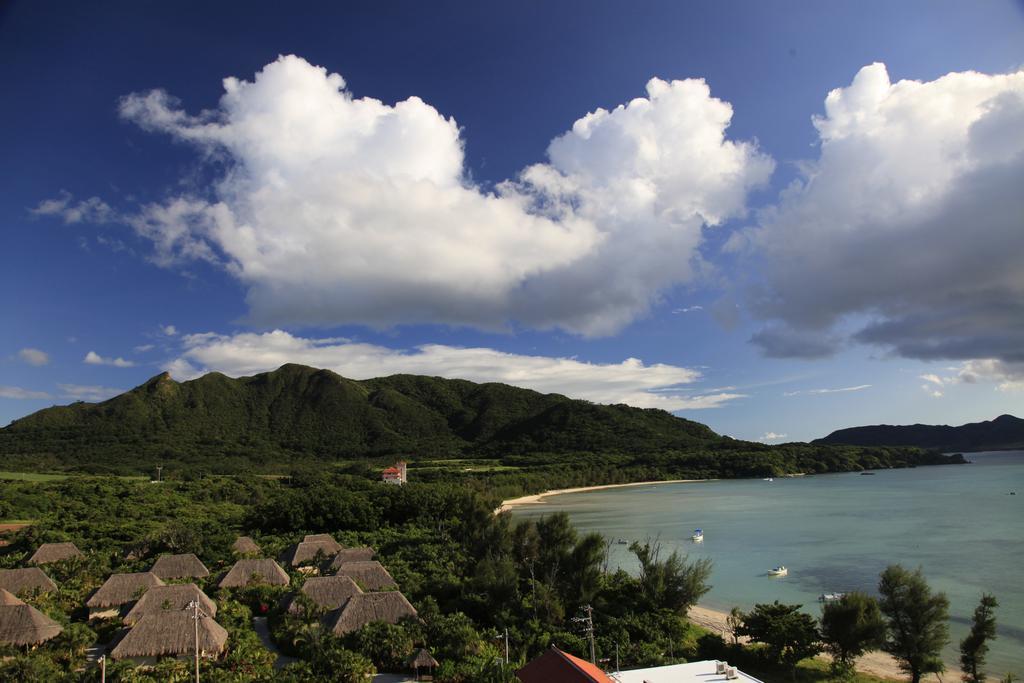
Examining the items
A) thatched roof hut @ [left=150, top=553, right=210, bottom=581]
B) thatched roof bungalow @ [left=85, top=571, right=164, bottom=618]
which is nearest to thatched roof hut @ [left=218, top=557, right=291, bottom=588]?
thatched roof bungalow @ [left=85, top=571, right=164, bottom=618]

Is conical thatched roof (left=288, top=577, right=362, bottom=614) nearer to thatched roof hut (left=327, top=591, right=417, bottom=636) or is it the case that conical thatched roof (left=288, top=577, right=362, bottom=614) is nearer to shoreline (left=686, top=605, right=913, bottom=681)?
thatched roof hut (left=327, top=591, right=417, bottom=636)

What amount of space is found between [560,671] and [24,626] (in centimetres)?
1669

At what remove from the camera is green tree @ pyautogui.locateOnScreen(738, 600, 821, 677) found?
59.7 feet

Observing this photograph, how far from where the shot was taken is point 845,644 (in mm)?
17938

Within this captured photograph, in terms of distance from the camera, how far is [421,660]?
54.0ft

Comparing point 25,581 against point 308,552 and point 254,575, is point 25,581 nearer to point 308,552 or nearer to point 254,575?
point 254,575

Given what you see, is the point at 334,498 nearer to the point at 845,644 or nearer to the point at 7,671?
the point at 7,671

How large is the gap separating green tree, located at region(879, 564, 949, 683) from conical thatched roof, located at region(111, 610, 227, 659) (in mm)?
20033

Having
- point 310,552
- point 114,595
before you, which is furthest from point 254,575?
point 310,552

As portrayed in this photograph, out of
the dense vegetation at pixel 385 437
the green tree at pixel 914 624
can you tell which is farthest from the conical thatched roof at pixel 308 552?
the dense vegetation at pixel 385 437

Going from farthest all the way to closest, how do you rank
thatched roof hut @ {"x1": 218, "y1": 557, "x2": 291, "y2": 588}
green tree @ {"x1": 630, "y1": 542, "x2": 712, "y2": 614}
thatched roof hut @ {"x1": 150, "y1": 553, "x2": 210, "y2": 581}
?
thatched roof hut @ {"x1": 150, "y1": 553, "x2": 210, "y2": 581} → thatched roof hut @ {"x1": 218, "y1": 557, "x2": 291, "y2": 588} → green tree @ {"x1": 630, "y1": 542, "x2": 712, "y2": 614}

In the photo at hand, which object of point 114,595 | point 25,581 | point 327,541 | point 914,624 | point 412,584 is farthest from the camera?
point 327,541

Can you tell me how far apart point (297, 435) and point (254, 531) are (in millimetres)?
97852

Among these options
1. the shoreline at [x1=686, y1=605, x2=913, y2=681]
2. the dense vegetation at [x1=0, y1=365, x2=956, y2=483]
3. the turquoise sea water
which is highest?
the dense vegetation at [x1=0, y1=365, x2=956, y2=483]
